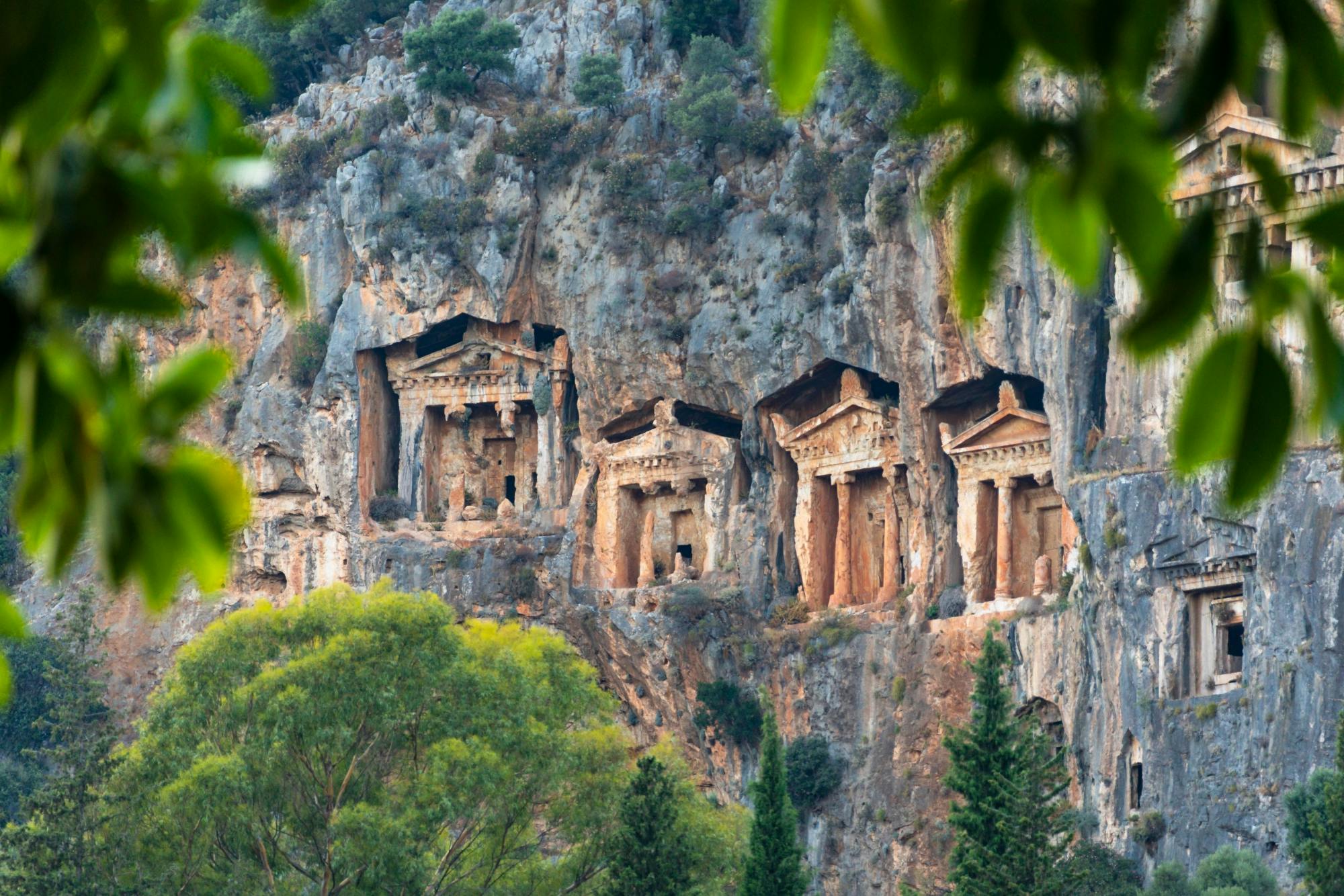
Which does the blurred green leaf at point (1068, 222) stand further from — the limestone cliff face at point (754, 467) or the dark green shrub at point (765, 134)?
the dark green shrub at point (765, 134)

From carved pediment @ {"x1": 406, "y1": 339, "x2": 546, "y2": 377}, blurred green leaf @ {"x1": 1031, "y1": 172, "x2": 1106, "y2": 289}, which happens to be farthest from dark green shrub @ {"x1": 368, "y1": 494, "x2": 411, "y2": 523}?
blurred green leaf @ {"x1": 1031, "y1": 172, "x2": 1106, "y2": 289}

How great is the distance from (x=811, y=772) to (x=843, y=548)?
Result: 16.5ft

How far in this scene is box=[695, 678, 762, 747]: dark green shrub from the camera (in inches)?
1679

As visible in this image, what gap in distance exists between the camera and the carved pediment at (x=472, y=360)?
4816 centimetres

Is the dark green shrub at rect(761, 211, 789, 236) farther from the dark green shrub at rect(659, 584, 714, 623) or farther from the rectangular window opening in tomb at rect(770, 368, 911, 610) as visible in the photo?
the dark green shrub at rect(659, 584, 714, 623)

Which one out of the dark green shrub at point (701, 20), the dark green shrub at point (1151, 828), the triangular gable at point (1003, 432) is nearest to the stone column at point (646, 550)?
the triangular gable at point (1003, 432)

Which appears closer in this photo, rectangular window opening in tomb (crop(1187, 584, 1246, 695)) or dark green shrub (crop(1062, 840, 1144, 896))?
dark green shrub (crop(1062, 840, 1144, 896))

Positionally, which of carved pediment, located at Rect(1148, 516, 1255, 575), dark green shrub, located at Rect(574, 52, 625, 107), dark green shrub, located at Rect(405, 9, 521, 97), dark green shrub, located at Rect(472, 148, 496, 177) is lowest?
carved pediment, located at Rect(1148, 516, 1255, 575)

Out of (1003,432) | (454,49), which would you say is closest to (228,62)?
(1003,432)

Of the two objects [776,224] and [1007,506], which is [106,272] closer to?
[1007,506]

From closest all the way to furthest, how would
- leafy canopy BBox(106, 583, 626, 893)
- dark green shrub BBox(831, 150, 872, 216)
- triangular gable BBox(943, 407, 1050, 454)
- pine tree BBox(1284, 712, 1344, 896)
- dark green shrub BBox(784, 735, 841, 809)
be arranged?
1. pine tree BBox(1284, 712, 1344, 896)
2. leafy canopy BBox(106, 583, 626, 893)
3. triangular gable BBox(943, 407, 1050, 454)
4. dark green shrub BBox(784, 735, 841, 809)
5. dark green shrub BBox(831, 150, 872, 216)

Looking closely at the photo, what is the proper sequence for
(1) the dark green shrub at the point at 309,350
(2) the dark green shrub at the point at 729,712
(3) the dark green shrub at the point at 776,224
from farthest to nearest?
1. (1) the dark green shrub at the point at 309,350
2. (3) the dark green shrub at the point at 776,224
3. (2) the dark green shrub at the point at 729,712

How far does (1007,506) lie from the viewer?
1626 inches

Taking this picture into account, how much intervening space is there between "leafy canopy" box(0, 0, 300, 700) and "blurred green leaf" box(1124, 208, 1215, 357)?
114cm
